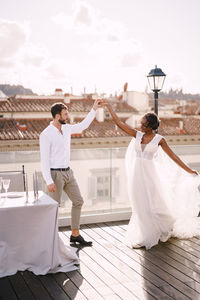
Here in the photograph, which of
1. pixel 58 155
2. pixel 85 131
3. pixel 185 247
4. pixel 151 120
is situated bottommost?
pixel 85 131

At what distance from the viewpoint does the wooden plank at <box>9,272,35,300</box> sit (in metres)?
3.42

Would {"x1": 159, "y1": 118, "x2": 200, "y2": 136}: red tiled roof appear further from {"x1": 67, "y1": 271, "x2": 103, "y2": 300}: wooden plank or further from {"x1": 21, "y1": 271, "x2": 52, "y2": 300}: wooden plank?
{"x1": 21, "y1": 271, "x2": 52, "y2": 300}: wooden plank

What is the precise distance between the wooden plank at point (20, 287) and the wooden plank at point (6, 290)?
0.11 ft

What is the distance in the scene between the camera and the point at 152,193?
4738 millimetres

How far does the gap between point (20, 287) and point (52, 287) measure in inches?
11.2

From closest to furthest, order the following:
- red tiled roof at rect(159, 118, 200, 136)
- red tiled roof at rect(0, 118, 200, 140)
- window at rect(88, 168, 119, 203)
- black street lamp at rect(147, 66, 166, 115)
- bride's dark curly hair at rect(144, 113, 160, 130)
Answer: bride's dark curly hair at rect(144, 113, 160, 130) < window at rect(88, 168, 119, 203) < black street lamp at rect(147, 66, 166, 115) < red tiled roof at rect(0, 118, 200, 140) < red tiled roof at rect(159, 118, 200, 136)

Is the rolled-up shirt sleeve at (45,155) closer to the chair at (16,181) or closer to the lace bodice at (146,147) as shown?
the chair at (16,181)

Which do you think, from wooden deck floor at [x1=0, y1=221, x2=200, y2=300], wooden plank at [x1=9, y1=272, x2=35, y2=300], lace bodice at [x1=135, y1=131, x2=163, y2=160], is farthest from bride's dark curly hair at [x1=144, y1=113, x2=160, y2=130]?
wooden plank at [x1=9, y1=272, x2=35, y2=300]

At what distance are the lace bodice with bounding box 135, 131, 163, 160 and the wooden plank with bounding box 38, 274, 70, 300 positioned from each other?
68.9 inches

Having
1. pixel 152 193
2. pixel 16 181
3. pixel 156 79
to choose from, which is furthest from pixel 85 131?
pixel 16 181

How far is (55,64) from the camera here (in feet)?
170

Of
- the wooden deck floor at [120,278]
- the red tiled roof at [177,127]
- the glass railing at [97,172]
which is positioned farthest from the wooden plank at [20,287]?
the red tiled roof at [177,127]

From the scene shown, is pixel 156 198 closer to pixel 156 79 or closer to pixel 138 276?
pixel 138 276

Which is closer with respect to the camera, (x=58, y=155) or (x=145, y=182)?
(x=58, y=155)
